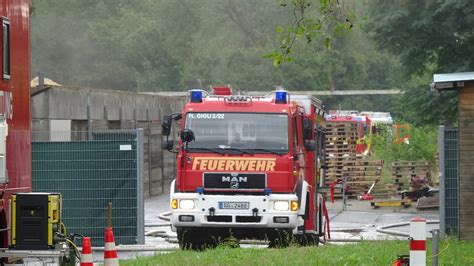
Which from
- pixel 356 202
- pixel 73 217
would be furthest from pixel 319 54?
pixel 73 217

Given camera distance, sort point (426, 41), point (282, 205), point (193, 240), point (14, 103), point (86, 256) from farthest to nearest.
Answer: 1. point (426, 41)
2. point (193, 240)
3. point (282, 205)
4. point (14, 103)
5. point (86, 256)

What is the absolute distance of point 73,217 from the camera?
73.8 feet

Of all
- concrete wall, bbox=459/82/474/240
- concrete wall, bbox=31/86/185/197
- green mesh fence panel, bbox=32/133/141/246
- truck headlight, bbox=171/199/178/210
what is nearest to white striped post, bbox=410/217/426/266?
truck headlight, bbox=171/199/178/210

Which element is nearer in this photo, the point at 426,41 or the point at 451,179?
the point at 451,179

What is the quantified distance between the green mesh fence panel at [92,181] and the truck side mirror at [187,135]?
255 centimetres

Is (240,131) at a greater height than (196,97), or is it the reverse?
(196,97)

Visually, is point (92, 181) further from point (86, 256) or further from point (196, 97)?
point (86, 256)

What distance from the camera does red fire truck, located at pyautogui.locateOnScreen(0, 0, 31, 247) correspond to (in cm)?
1395

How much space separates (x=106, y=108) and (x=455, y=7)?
10464mm

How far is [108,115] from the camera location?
36.2 m

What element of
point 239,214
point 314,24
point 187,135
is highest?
point 314,24

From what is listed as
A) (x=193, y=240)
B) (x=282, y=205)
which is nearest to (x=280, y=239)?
(x=282, y=205)

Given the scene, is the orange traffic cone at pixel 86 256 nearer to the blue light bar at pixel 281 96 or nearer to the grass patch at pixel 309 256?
the grass patch at pixel 309 256

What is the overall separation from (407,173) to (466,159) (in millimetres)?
18943
